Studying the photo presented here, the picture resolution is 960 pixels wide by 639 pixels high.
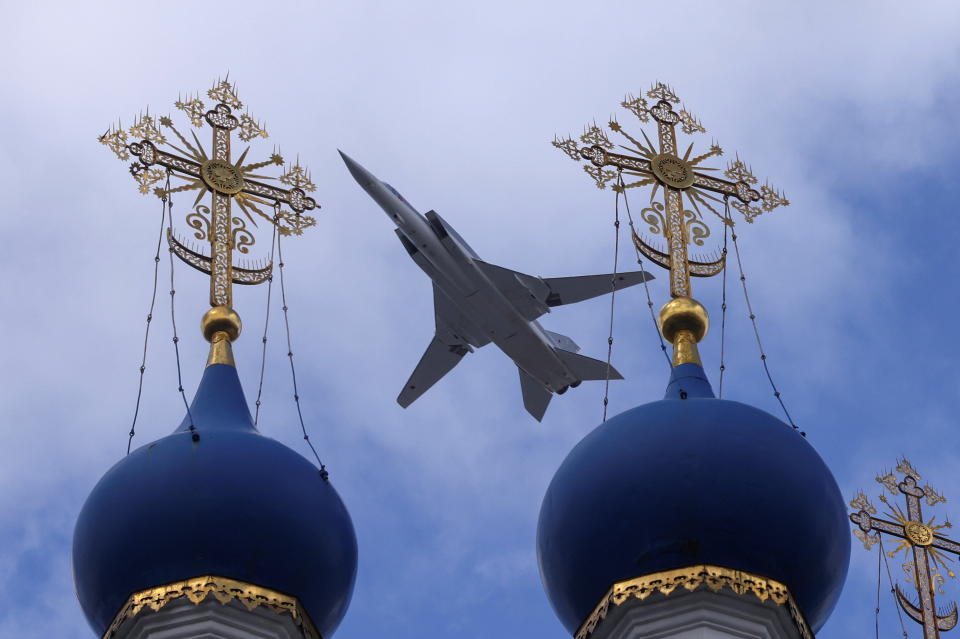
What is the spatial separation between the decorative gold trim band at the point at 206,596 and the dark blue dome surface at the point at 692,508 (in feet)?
7.88

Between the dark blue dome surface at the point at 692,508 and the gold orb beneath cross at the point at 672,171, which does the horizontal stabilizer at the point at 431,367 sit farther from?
the dark blue dome surface at the point at 692,508

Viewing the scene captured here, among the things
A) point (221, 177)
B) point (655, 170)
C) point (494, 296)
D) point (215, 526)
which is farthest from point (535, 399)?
point (215, 526)

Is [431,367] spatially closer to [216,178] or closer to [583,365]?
[583,365]

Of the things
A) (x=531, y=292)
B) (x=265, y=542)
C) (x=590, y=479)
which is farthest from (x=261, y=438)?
(x=531, y=292)

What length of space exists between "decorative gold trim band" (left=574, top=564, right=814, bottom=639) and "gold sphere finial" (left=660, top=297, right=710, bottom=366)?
135 inches

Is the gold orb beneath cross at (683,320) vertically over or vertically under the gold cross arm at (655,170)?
under

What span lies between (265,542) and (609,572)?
308cm

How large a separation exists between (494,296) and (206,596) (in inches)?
341

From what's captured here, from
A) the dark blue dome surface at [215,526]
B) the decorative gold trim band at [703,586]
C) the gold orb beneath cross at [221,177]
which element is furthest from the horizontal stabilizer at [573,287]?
the decorative gold trim band at [703,586]

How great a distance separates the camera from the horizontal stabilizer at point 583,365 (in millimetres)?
28031

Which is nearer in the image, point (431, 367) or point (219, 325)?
point (219, 325)

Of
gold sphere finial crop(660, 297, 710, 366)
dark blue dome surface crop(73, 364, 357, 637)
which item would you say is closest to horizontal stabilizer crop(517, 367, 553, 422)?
gold sphere finial crop(660, 297, 710, 366)

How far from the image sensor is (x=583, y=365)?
28.3 meters

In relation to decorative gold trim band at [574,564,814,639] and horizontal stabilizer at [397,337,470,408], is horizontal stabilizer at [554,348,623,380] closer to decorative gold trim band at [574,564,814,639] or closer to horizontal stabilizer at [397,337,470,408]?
horizontal stabilizer at [397,337,470,408]
